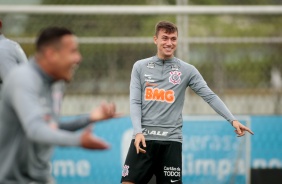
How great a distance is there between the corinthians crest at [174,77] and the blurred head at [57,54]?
3.15 m

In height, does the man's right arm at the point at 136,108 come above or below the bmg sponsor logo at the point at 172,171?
above

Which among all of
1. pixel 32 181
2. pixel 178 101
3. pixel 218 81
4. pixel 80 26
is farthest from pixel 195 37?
pixel 32 181

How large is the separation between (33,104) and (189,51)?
267 inches

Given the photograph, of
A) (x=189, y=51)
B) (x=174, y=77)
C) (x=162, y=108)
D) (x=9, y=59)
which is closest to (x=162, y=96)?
(x=162, y=108)

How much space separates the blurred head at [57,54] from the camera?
4059 mm

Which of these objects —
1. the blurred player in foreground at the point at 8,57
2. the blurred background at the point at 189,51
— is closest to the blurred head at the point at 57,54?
the blurred player in foreground at the point at 8,57

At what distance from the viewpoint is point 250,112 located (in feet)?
34.4

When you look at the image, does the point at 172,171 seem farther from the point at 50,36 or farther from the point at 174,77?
the point at 50,36

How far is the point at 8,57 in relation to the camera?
21.0ft

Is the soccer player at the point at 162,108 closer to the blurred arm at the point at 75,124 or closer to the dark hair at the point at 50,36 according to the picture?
the blurred arm at the point at 75,124

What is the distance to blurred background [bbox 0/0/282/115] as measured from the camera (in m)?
10.4

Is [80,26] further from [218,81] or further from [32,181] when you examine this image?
[32,181]

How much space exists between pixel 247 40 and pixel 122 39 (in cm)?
182

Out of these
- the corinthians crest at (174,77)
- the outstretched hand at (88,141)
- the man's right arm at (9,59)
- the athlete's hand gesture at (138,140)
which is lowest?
the athlete's hand gesture at (138,140)
